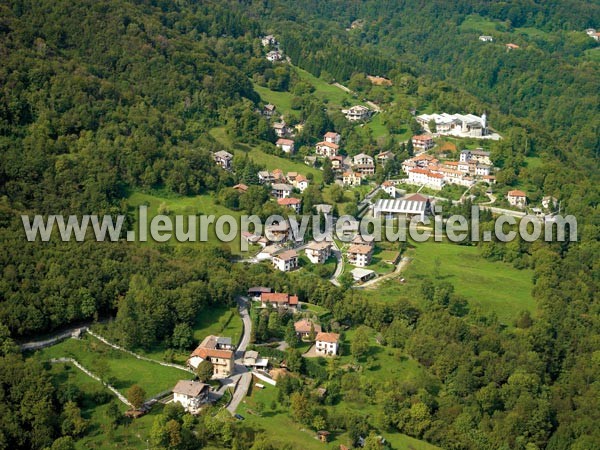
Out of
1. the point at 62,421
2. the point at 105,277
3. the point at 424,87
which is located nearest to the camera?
the point at 62,421

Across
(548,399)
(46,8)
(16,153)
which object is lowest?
(548,399)

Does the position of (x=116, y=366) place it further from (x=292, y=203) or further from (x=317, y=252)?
(x=292, y=203)

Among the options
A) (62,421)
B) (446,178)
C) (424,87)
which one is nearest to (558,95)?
(424,87)

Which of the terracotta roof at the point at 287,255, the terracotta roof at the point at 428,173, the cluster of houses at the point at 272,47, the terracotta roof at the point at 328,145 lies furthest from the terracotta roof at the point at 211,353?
the cluster of houses at the point at 272,47

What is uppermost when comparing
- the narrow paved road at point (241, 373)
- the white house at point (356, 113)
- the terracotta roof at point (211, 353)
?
the white house at point (356, 113)

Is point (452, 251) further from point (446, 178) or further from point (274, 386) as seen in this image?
point (274, 386)

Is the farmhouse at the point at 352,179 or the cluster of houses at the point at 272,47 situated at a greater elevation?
the cluster of houses at the point at 272,47

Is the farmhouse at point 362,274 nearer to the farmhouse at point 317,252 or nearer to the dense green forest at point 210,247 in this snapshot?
the farmhouse at point 317,252
